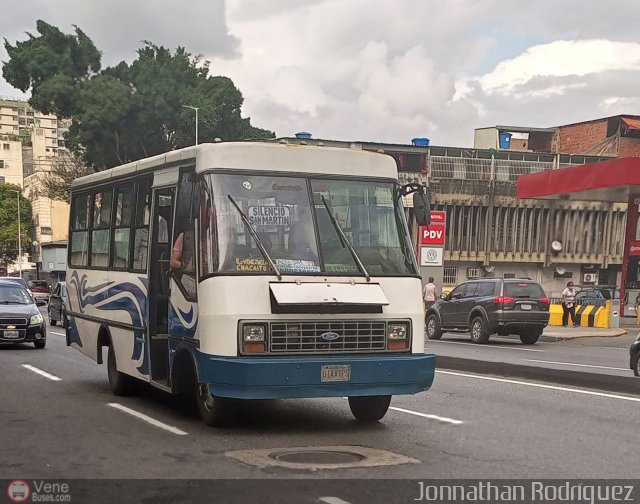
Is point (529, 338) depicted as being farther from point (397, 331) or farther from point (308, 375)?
point (308, 375)

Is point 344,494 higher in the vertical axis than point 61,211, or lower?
lower

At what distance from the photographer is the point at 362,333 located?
9.48 metres

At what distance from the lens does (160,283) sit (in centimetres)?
1106

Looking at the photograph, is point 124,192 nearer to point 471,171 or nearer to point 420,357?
point 420,357

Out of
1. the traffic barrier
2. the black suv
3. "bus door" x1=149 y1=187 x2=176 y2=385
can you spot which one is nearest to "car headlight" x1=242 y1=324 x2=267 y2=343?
"bus door" x1=149 y1=187 x2=176 y2=385

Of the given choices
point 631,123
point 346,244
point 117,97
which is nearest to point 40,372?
point 346,244

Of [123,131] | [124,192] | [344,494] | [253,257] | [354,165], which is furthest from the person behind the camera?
[123,131]

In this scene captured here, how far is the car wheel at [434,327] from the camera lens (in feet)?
93.0

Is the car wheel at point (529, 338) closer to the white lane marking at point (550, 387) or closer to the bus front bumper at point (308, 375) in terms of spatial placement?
the white lane marking at point (550, 387)

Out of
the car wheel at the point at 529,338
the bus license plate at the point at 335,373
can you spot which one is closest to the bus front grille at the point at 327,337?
the bus license plate at the point at 335,373

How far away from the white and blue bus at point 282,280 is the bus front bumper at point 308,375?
0.01 m

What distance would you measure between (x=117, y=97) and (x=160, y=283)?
48.2 metres

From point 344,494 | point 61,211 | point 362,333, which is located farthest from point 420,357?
point 61,211

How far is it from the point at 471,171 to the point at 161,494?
2410 inches
